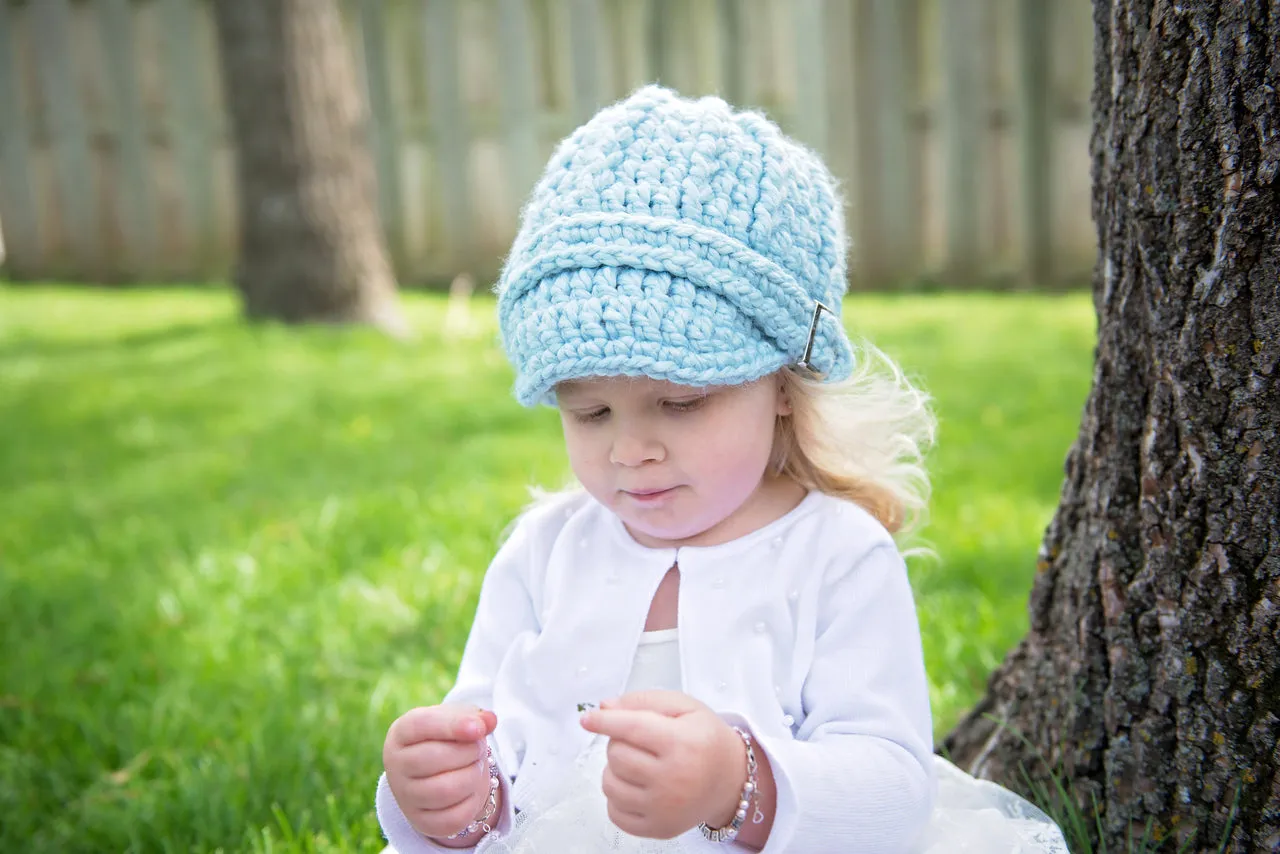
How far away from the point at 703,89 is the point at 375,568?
5.13 m

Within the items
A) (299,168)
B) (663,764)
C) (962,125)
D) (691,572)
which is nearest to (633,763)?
(663,764)

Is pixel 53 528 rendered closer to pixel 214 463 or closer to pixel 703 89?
pixel 214 463

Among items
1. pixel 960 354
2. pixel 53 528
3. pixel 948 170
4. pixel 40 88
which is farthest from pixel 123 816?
pixel 40 88

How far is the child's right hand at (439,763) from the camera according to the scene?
1577 millimetres

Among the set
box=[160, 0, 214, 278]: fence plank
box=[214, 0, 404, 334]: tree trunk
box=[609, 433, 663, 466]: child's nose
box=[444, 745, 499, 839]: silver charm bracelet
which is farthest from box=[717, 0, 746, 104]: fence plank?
box=[444, 745, 499, 839]: silver charm bracelet

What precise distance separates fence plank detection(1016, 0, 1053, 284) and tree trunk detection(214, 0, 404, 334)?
368 centimetres

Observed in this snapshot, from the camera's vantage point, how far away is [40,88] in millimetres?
9195

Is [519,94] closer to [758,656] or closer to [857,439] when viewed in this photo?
[857,439]

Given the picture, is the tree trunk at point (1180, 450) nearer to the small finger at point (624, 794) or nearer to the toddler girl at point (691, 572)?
the toddler girl at point (691, 572)

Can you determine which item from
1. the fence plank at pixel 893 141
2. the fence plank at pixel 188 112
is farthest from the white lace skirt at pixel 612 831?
the fence plank at pixel 188 112

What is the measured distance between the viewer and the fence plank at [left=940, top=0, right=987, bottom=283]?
23.7ft

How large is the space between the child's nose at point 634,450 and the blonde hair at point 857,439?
254 mm

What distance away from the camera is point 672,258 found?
1.57 meters

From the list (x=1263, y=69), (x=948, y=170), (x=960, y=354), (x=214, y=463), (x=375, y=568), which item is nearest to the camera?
(x=1263, y=69)
